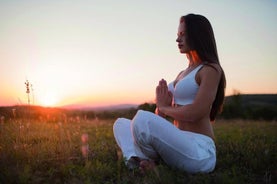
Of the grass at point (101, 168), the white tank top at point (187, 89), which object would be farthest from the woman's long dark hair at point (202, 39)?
the grass at point (101, 168)

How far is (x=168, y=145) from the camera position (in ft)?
11.6

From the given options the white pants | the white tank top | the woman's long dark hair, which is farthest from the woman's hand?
the woman's long dark hair

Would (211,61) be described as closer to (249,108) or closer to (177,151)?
(177,151)

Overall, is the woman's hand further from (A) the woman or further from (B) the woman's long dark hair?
(B) the woman's long dark hair

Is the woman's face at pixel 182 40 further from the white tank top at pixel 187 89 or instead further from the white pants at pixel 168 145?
the white pants at pixel 168 145

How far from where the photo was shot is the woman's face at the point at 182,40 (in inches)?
159

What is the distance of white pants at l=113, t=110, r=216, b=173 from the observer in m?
3.47

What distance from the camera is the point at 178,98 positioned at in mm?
3957

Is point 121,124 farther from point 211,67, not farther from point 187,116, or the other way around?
point 211,67

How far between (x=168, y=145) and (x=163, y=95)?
751 millimetres

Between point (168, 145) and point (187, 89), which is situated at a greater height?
point (187, 89)

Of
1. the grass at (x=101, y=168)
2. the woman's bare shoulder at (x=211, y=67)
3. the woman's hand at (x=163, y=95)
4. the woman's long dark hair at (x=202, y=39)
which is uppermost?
the woman's long dark hair at (x=202, y=39)

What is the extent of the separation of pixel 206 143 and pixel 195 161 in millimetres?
265

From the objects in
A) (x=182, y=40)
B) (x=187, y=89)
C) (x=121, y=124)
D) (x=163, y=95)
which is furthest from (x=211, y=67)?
(x=121, y=124)
